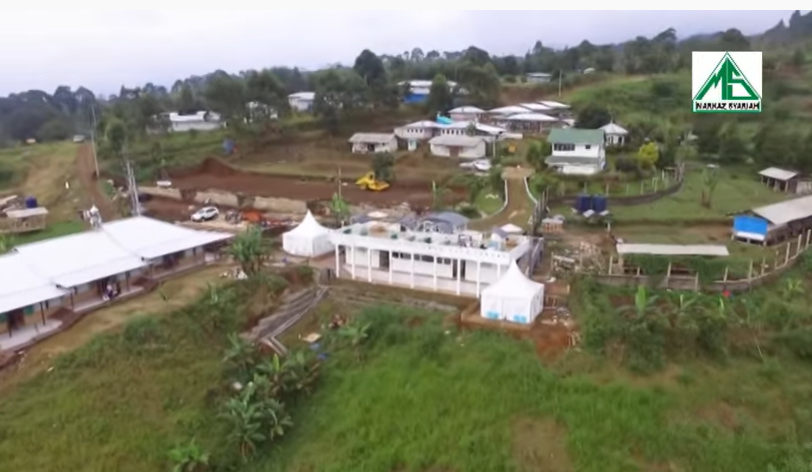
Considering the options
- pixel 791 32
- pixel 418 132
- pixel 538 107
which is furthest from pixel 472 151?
pixel 791 32

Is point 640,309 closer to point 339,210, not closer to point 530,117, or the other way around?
point 339,210

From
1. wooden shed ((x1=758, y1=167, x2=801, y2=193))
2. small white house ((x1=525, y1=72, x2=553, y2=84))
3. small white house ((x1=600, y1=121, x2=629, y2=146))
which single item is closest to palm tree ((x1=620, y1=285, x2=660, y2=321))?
wooden shed ((x1=758, y1=167, x2=801, y2=193))

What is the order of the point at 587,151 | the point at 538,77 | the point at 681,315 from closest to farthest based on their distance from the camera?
the point at 681,315
the point at 587,151
the point at 538,77

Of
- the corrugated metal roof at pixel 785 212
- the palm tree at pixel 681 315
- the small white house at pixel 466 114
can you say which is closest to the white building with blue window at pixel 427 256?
the palm tree at pixel 681 315

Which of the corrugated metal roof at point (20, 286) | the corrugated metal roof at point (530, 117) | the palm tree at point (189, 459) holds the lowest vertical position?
the palm tree at point (189, 459)

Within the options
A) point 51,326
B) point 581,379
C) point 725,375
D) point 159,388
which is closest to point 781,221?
point 725,375

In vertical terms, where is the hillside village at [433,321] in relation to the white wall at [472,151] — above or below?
below

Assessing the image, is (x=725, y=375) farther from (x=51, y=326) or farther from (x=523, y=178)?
(x=51, y=326)

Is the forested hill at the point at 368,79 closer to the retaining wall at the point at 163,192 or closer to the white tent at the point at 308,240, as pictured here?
the retaining wall at the point at 163,192
